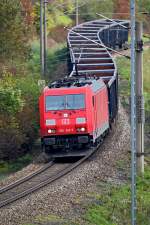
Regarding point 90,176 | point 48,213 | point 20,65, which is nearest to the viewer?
point 48,213

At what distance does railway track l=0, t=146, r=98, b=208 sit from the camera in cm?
2023

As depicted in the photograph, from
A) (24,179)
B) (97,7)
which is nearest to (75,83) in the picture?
(24,179)

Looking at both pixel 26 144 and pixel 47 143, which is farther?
pixel 26 144

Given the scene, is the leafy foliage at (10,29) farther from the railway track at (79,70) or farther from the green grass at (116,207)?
the green grass at (116,207)

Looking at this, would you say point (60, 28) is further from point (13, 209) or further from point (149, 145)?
point (13, 209)

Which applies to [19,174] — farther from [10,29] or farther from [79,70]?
[10,29]

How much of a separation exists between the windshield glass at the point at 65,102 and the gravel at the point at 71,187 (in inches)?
70.9

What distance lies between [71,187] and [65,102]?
6.18m

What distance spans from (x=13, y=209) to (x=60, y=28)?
188 feet

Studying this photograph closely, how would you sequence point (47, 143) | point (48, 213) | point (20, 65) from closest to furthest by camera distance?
point (48, 213), point (47, 143), point (20, 65)

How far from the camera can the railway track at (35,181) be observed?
797 inches

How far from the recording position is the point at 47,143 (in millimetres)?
26797

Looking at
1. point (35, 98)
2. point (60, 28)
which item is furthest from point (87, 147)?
point (60, 28)

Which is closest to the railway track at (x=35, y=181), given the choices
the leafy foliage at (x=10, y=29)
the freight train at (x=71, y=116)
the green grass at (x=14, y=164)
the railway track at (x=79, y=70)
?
the railway track at (x=79, y=70)
